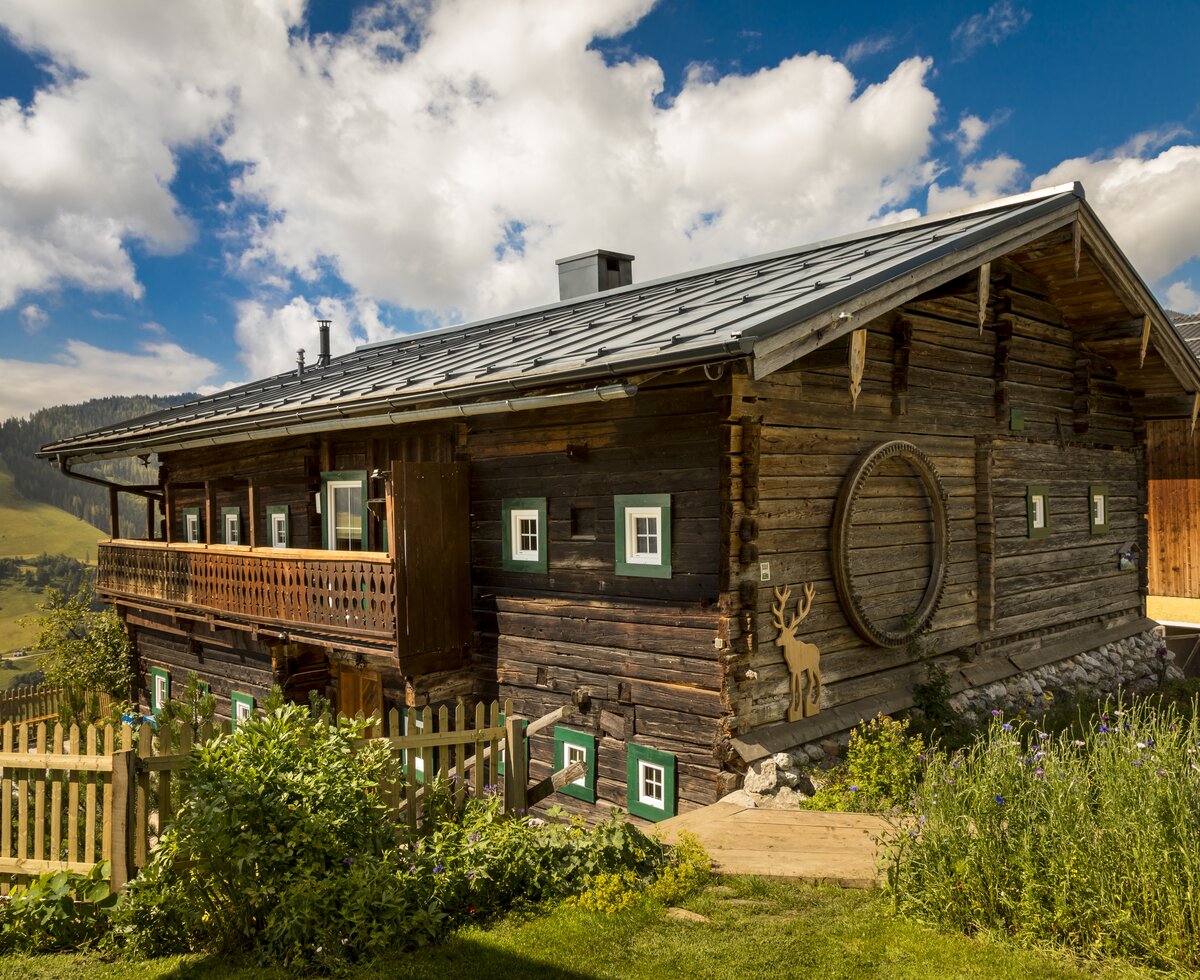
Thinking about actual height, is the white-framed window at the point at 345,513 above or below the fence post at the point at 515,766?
above

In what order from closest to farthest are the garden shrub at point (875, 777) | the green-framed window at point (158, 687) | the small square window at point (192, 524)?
the garden shrub at point (875, 777), the green-framed window at point (158, 687), the small square window at point (192, 524)

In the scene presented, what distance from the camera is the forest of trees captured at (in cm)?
16562

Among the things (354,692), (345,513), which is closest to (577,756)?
(345,513)

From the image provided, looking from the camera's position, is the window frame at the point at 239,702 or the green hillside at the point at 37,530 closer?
the window frame at the point at 239,702

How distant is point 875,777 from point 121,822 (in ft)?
20.4

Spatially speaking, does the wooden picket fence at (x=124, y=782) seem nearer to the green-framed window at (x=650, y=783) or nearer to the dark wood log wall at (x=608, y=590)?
the green-framed window at (x=650, y=783)

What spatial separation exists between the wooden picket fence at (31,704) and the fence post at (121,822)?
596 inches

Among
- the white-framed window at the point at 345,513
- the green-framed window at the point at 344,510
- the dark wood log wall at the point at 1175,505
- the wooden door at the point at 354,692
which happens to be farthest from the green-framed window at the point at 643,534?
the dark wood log wall at the point at 1175,505

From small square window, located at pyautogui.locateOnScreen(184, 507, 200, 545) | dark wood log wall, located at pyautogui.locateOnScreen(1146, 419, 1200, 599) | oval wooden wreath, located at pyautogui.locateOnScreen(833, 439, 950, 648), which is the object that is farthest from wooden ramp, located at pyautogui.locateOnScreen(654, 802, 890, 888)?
dark wood log wall, located at pyautogui.locateOnScreen(1146, 419, 1200, 599)

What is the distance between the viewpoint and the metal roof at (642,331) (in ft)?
26.1

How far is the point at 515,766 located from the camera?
739 cm

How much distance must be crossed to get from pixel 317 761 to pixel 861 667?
21.3ft

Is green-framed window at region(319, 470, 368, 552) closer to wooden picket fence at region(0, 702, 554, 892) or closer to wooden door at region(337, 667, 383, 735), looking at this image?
wooden door at region(337, 667, 383, 735)

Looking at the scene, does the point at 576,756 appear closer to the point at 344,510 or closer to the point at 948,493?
the point at 344,510
